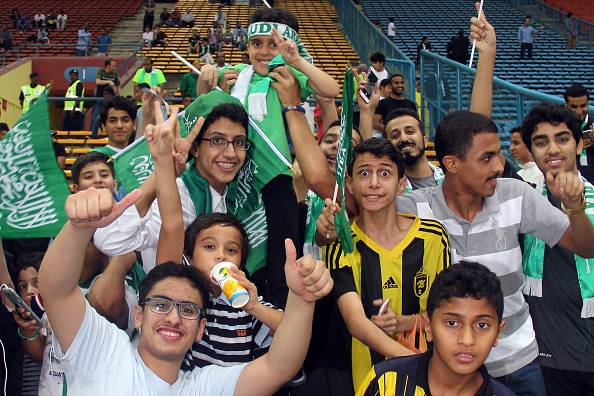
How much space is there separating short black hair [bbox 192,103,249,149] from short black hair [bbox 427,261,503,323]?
3.53 feet

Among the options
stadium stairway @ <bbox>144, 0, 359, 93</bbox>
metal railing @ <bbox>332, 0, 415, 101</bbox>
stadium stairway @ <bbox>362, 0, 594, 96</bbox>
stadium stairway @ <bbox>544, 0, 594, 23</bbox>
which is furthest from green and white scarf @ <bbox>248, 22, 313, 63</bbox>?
stadium stairway @ <bbox>544, 0, 594, 23</bbox>

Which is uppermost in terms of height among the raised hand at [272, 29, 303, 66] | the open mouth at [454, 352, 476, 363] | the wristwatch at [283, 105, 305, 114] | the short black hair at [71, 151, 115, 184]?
the raised hand at [272, 29, 303, 66]

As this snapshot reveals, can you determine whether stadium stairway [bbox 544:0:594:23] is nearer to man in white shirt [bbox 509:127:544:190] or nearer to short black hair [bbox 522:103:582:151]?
man in white shirt [bbox 509:127:544:190]

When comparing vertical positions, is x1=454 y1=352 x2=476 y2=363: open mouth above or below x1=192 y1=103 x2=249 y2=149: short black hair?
below

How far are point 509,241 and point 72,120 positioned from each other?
987 cm

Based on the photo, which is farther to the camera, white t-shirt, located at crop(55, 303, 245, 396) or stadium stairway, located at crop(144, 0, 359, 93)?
stadium stairway, located at crop(144, 0, 359, 93)

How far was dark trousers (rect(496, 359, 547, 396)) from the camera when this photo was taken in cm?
276

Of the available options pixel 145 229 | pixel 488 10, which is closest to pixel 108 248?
pixel 145 229

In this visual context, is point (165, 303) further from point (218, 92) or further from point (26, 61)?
point (26, 61)

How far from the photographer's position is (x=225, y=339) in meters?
2.65

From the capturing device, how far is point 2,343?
10.3ft

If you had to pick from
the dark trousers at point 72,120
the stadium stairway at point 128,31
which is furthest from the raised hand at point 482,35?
the stadium stairway at point 128,31

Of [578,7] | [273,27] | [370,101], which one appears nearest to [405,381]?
[273,27]

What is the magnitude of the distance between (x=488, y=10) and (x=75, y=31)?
12890 millimetres
